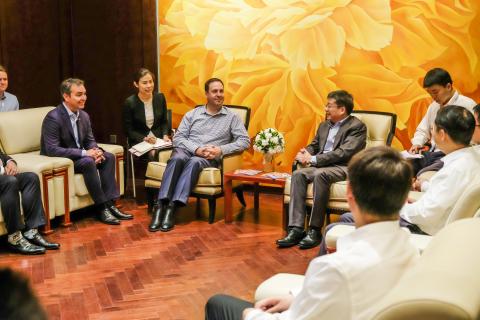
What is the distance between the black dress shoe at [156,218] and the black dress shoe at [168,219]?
0.04 meters

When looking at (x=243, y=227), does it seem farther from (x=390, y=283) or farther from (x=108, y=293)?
(x=390, y=283)

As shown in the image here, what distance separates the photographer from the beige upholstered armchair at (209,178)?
6090 millimetres

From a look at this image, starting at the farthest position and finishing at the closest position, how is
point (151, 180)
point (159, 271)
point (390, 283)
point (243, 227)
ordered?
point (151, 180) < point (243, 227) < point (159, 271) < point (390, 283)

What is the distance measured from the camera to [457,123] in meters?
3.77

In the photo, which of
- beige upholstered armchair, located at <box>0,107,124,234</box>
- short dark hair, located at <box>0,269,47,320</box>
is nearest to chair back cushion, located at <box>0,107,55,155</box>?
beige upholstered armchair, located at <box>0,107,124,234</box>

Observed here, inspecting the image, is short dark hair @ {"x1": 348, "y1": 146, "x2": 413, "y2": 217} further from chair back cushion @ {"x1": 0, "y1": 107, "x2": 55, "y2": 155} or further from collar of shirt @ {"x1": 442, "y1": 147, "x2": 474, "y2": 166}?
chair back cushion @ {"x1": 0, "y1": 107, "x2": 55, "y2": 155}

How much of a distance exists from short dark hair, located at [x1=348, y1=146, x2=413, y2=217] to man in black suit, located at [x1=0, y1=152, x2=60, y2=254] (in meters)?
3.72

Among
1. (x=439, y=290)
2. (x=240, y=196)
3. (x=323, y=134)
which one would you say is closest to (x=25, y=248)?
(x=240, y=196)

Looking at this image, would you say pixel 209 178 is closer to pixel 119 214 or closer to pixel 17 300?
pixel 119 214

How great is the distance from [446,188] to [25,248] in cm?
323

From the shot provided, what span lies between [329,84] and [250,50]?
37.0 inches

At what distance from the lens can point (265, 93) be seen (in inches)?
279

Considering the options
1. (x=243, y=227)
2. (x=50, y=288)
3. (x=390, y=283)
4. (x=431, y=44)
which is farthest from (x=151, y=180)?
(x=390, y=283)

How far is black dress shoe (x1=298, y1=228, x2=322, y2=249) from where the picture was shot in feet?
17.6
